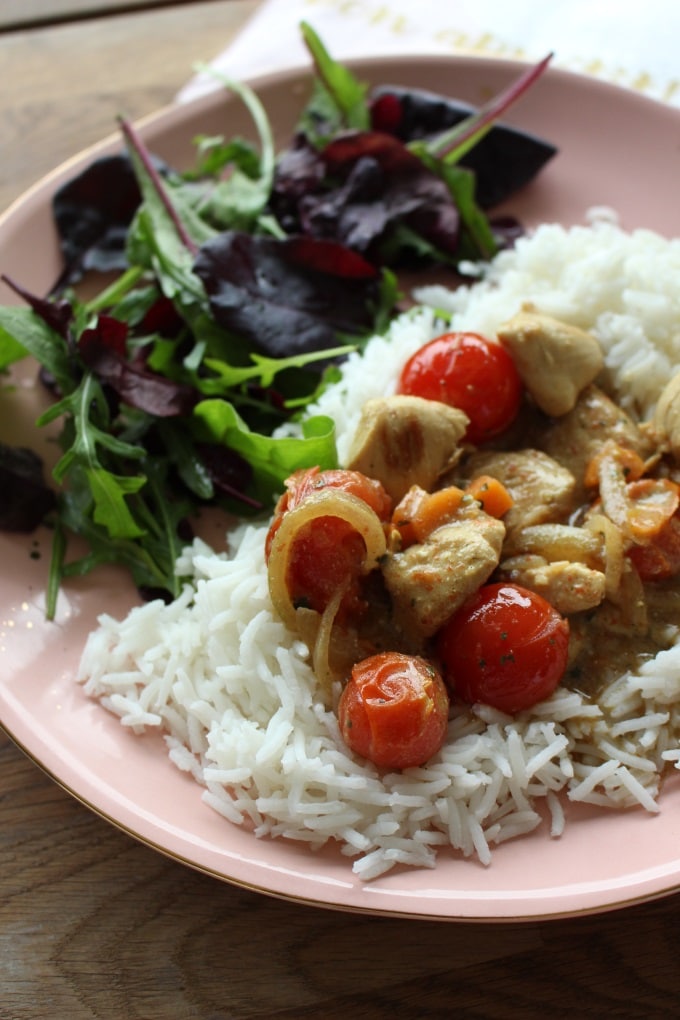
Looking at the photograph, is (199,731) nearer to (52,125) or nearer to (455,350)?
(455,350)

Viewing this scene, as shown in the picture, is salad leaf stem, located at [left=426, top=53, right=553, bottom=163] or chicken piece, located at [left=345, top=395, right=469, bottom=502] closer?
chicken piece, located at [left=345, top=395, right=469, bottom=502]

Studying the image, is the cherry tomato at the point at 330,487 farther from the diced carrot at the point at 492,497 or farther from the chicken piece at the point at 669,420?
the chicken piece at the point at 669,420

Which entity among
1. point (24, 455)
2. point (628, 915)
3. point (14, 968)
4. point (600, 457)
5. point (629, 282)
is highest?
point (629, 282)

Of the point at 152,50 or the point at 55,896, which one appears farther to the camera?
the point at 152,50

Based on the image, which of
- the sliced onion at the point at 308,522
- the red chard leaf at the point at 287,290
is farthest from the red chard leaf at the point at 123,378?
the sliced onion at the point at 308,522

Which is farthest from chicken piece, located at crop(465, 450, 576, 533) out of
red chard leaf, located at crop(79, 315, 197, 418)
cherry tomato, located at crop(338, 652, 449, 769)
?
red chard leaf, located at crop(79, 315, 197, 418)

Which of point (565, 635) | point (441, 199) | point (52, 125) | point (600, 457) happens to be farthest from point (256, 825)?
point (52, 125)

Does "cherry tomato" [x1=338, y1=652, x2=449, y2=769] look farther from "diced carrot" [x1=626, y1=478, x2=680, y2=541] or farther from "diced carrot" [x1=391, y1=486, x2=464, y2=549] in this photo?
"diced carrot" [x1=626, y1=478, x2=680, y2=541]
